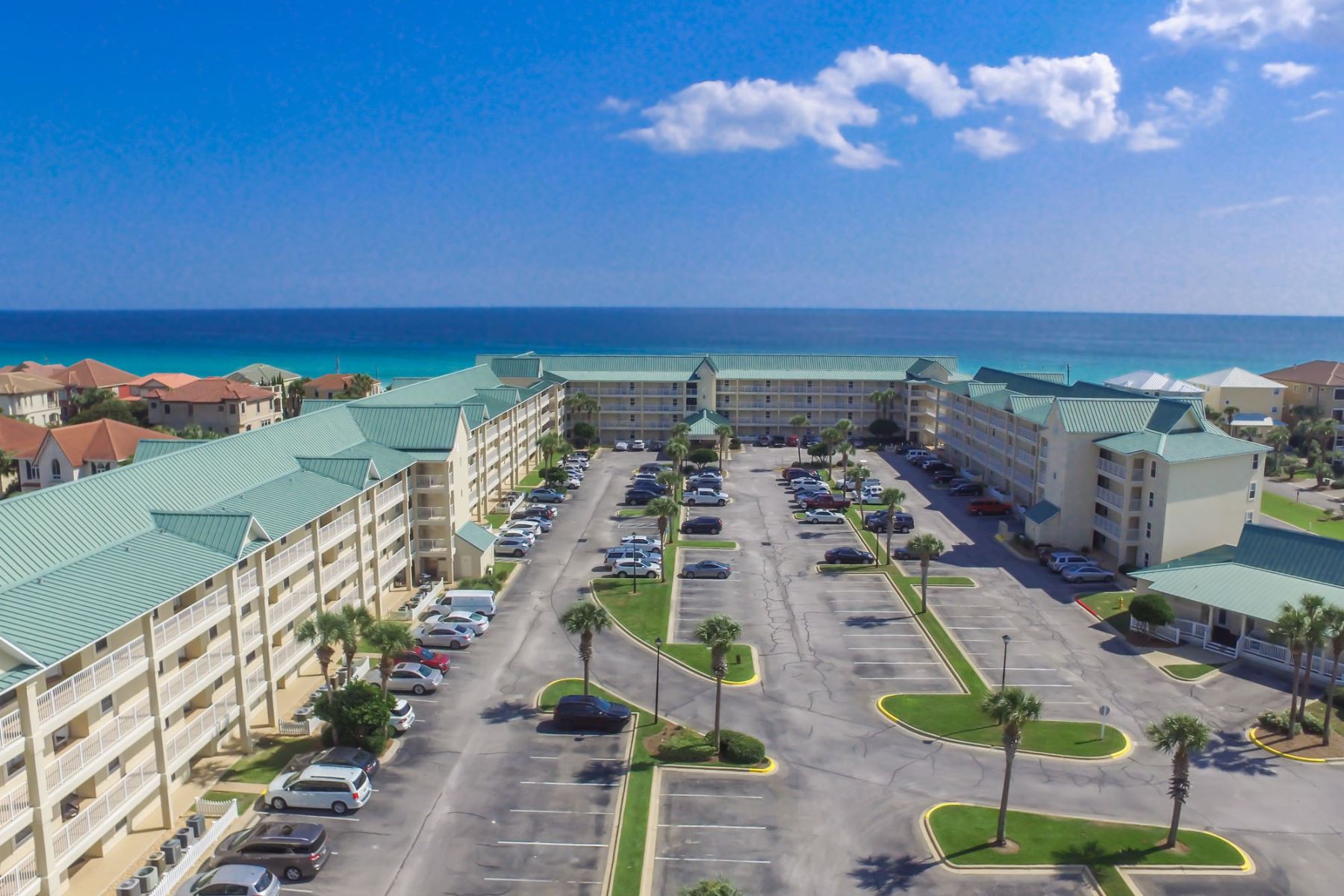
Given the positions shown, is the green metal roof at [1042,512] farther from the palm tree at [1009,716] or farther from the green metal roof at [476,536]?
the green metal roof at [476,536]

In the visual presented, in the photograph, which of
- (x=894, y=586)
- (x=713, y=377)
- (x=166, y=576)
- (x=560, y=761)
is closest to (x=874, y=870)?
(x=560, y=761)

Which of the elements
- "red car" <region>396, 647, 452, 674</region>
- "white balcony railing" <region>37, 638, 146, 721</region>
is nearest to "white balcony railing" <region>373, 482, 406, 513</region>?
"red car" <region>396, 647, 452, 674</region>

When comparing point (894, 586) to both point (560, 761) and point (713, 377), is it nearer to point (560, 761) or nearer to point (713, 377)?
point (560, 761)

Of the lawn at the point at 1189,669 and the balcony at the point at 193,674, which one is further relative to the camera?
the lawn at the point at 1189,669

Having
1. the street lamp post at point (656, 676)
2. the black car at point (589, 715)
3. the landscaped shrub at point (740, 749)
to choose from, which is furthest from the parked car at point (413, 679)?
the landscaped shrub at point (740, 749)

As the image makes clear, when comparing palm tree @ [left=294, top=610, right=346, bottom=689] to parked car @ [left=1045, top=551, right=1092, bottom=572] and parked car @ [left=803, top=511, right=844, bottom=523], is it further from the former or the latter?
parked car @ [left=1045, top=551, right=1092, bottom=572]

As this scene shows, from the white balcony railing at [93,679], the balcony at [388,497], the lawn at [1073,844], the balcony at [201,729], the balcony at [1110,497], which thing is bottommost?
the lawn at [1073,844]

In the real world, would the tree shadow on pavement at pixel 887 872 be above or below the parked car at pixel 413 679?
below
